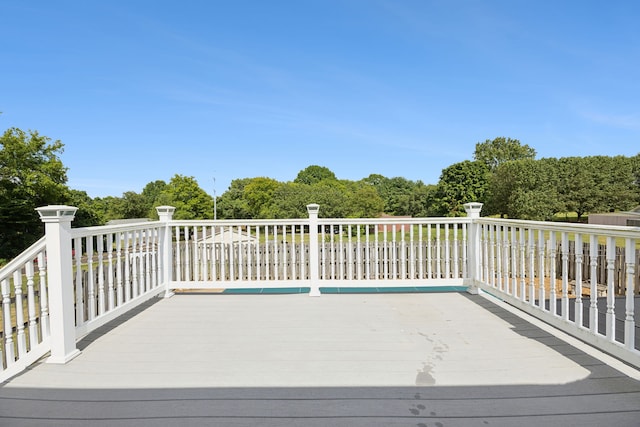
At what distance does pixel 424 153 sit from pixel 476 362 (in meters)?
35.2

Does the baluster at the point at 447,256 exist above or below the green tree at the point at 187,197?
below

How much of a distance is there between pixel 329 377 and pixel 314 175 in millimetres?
57377

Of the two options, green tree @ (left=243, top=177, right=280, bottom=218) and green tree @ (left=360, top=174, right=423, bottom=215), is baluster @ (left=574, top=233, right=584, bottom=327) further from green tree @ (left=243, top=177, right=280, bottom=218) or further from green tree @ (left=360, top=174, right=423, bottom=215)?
green tree @ (left=360, top=174, right=423, bottom=215)

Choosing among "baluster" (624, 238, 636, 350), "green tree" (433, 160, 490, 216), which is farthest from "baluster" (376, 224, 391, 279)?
"green tree" (433, 160, 490, 216)

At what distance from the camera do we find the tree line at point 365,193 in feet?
78.8

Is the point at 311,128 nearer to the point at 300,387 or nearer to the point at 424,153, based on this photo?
the point at 424,153

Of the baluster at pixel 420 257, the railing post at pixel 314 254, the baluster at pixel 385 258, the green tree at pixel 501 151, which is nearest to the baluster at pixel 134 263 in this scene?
the railing post at pixel 314 254

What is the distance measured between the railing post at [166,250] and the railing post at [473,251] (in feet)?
11.1

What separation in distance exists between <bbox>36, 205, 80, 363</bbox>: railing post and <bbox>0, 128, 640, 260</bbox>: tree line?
26.1m

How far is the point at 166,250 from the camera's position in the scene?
14.2 feet

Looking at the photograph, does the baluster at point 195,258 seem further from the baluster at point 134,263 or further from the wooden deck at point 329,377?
the wooden deck at point 329,377

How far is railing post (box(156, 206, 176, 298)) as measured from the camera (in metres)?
4.29

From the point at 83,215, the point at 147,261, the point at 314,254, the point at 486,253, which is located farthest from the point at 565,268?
the point at 83,215

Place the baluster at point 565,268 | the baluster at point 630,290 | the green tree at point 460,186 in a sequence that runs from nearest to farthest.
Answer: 1. the baluster at point 630,290
2. the baluster at point 565,268
3. the green tree at point 460,186
